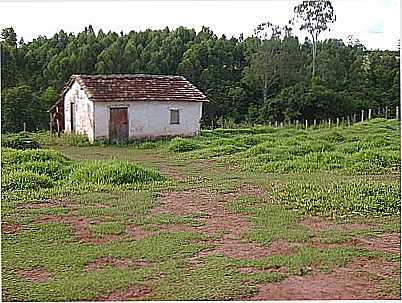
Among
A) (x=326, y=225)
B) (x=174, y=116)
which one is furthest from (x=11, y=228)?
(x=174, y=116)

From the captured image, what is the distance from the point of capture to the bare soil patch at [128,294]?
3145mm

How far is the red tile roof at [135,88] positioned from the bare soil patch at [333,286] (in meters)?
11.4

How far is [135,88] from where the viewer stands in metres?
15.3

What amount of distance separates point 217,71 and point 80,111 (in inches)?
286

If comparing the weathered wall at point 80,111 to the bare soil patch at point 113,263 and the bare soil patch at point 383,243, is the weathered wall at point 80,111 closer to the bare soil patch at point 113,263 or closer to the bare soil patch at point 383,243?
the bare soil patch at point 383,243

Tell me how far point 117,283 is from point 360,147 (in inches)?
313

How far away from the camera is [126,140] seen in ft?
48.8

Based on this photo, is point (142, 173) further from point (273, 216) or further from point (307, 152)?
point (307, 152)

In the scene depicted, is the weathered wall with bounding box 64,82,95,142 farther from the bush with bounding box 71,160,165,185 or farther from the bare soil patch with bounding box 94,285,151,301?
the bare soil patch with bounding box 94,285,151,301

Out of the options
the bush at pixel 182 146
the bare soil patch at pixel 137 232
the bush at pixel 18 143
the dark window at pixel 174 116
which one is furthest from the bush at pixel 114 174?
the dark window at pixel 174 116

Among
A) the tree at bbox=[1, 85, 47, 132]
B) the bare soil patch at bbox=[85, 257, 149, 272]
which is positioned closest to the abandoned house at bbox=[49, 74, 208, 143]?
the tree at bbox=[1, 85, 47, 132]

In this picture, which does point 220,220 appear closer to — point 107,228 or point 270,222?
point 270,222

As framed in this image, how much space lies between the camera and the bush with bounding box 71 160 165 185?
6.93m

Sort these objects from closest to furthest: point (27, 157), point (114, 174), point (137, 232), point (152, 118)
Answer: point (137, 232), point (114, 174), point (27, 157), point (152, 118)
